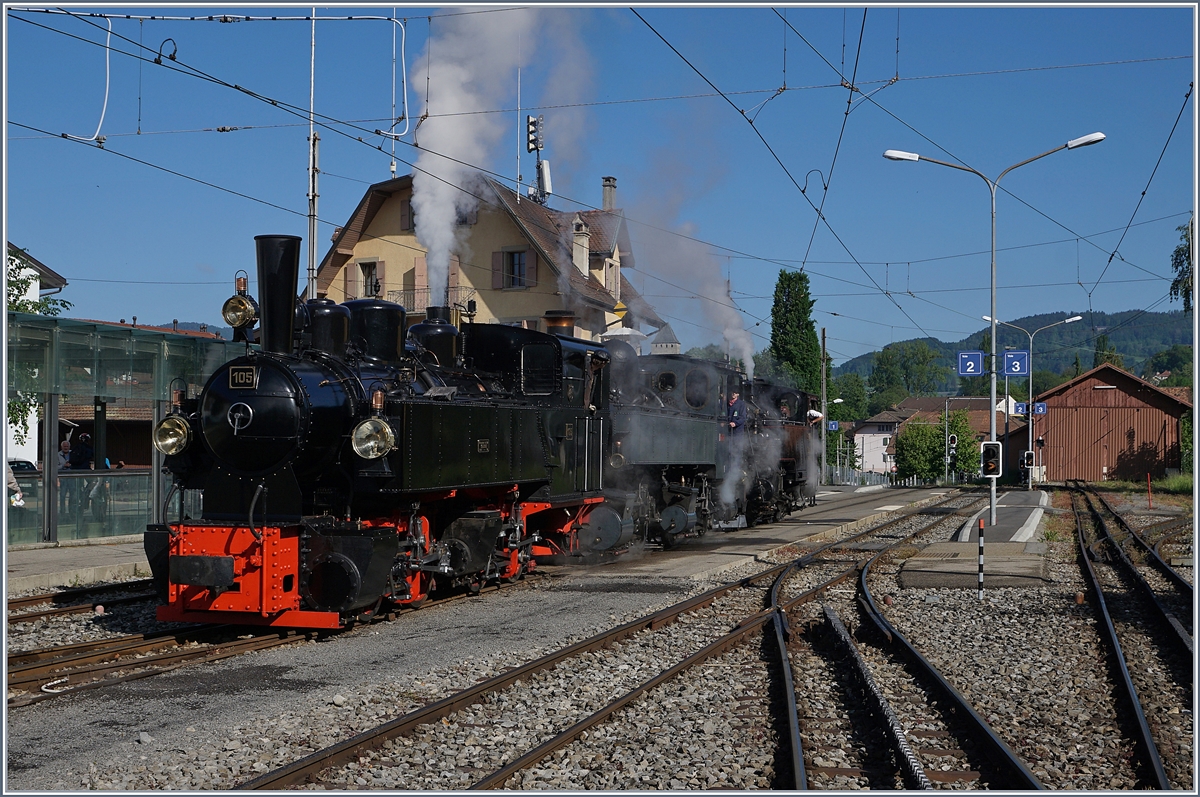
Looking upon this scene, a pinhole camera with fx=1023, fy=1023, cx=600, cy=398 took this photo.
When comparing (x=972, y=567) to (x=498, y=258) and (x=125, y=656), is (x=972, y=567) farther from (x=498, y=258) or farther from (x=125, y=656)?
(x=498, y=258)

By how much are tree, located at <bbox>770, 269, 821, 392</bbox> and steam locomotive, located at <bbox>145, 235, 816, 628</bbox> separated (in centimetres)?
5258

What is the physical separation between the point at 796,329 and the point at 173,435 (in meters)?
59.8

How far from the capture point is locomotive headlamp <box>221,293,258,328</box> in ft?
31.1

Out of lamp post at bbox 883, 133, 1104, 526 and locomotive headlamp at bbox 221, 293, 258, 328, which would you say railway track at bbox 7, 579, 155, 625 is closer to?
locomotive headlamp at bbox 221, 293, 258, 328

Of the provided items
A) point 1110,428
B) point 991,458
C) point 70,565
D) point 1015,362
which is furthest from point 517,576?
point 1110,428

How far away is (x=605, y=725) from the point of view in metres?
6.48

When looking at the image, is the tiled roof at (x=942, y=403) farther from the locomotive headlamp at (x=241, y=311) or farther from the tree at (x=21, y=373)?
the locomotive headlamp at (x=241, y=311)

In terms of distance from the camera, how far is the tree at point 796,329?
212 feet

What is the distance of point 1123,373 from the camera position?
5762 cm

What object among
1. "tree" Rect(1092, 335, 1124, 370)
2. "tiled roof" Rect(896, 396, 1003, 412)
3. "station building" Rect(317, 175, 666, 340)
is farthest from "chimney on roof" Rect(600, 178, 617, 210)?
"tiled roof" Rect(896, 396, 1003, 412)

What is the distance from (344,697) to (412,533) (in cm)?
310

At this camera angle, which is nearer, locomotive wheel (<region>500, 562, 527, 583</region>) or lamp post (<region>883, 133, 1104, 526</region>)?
locomotive wheel (<region>500, 562, 527, 583</region>)

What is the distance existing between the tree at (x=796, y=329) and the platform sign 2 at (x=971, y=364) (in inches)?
1654

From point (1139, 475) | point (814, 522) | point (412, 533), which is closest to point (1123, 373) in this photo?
point (1139, 475)
